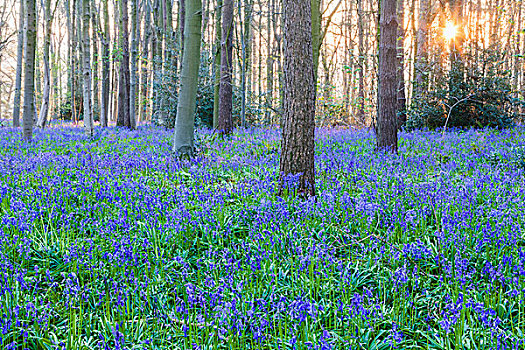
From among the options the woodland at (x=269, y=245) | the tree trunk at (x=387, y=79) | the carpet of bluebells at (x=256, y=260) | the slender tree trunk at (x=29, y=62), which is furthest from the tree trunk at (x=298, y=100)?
the slender tree trunk at (x=29, y=62)

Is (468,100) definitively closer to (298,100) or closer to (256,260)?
(298,100)

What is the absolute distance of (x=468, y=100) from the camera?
14703mm

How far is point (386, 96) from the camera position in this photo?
9688 mm

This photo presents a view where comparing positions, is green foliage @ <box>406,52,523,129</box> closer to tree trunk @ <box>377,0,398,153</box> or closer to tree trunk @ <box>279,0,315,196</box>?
tree trunk @ <box>377,0,398,153</box>

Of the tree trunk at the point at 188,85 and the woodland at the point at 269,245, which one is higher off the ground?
the tree trunk at the point at 188,85

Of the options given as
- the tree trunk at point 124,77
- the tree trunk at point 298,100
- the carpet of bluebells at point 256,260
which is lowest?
the carpet of bluebells at point 256,260

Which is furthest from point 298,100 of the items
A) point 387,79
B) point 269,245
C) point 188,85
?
point 387,79

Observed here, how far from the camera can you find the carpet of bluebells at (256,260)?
265cm

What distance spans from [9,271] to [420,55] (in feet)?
56.5

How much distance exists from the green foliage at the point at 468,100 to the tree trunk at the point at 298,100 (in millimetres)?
11542

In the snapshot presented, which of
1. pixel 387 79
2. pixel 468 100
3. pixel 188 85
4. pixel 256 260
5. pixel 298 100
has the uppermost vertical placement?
pixel 468 100

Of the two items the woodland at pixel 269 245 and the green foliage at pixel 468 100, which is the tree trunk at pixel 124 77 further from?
the green foliage at pixel 468 100

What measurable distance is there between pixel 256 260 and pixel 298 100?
247 centimetres

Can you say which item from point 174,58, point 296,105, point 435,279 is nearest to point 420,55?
point 174,58
